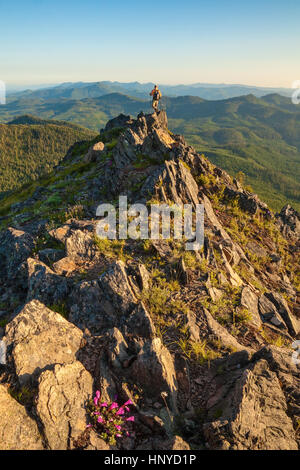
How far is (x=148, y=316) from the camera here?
9156mm

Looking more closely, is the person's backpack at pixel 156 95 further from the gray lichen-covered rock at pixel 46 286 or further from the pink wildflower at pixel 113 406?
the pink wildflower at pixel 113 406

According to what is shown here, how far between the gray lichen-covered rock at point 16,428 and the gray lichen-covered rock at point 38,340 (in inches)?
37.1

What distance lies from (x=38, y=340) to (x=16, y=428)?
8.24 ft

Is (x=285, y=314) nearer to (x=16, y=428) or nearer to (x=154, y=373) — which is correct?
(x=154, y=373)

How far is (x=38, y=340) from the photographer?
802 centimetres

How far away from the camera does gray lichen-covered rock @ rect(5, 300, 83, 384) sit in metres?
7.40

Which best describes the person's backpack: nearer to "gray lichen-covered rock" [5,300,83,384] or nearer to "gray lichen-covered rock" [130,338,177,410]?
"gray lichen-covered rock" [5,300,83,384]

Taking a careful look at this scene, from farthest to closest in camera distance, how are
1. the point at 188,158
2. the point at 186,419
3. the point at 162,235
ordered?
the point at 188,158
the point at 162,235
the point at 186,419

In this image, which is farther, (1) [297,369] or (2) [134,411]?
(1) [297,369]

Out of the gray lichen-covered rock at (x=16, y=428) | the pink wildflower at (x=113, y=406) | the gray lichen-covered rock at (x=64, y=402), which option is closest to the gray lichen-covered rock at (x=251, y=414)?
the pink wildflower at (x=113, y=406)

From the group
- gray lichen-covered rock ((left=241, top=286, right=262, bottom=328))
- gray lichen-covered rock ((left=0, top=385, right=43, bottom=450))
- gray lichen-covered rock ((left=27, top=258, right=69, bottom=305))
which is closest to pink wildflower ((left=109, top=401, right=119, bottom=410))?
gray lichen-covered rock ((left=0, top=385, right=43, bottom=450))

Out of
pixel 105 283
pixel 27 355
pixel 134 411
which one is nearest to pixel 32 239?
pixel 105 283
